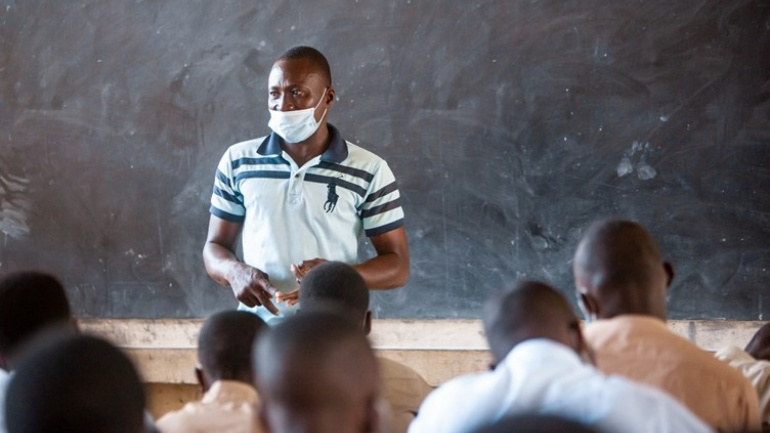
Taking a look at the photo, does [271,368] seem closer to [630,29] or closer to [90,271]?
[630,29]

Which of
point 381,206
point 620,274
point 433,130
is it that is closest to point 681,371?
point 620,274

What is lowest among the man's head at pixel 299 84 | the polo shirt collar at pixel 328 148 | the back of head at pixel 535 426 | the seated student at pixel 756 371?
the seated student at pixel 756 371

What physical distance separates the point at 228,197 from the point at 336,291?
0.73 m

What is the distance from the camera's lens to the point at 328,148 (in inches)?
122

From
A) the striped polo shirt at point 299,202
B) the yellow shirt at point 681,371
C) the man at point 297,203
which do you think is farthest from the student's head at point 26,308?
the yellow shirt at point 681,371

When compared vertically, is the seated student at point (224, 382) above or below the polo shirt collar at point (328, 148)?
below

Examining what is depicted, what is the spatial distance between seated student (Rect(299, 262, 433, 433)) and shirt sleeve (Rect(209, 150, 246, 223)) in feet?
1.89

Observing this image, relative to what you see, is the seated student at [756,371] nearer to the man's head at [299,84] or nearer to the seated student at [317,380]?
the seated student at [317,380]

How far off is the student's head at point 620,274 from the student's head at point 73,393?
1073 mm

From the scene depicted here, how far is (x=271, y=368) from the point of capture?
143 centimetres

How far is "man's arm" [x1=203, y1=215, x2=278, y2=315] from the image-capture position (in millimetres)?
2865

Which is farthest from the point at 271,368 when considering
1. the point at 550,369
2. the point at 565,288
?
the point at 565,288

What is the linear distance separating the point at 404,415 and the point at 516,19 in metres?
1.95

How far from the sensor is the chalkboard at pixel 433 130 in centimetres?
373
